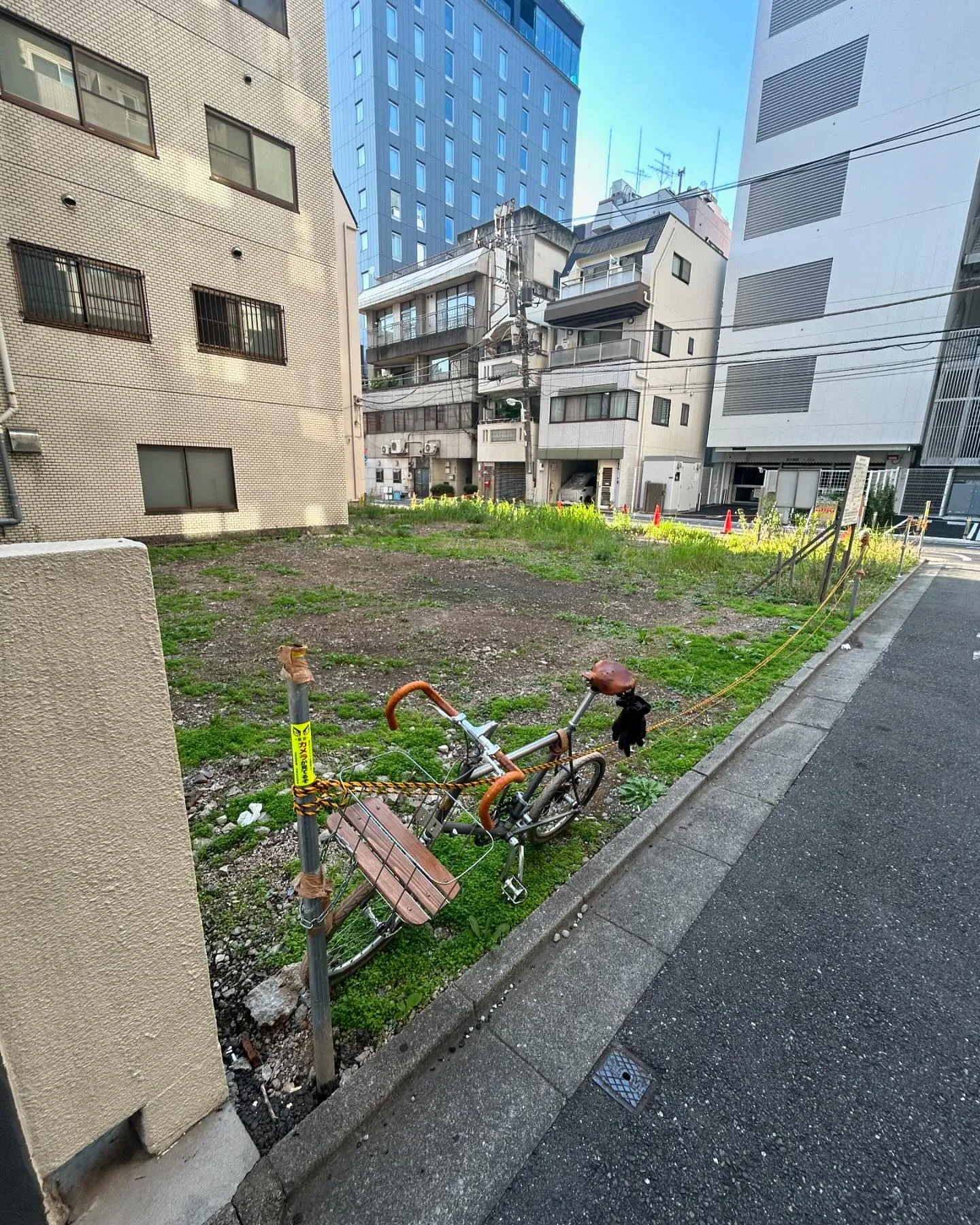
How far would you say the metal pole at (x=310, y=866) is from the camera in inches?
56.5

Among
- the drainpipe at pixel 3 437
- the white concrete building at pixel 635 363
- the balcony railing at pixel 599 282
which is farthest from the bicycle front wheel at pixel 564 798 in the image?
the balcony railing at pixel 599 282

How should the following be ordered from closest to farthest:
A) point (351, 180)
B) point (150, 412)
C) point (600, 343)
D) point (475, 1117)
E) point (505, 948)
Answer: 1. point (475, 1117)
2. point (505, 948)
3. point (150, 412)
4. point (600, 343)
5. point (351, 180)

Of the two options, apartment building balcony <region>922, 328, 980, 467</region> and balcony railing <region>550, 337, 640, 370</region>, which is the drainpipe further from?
apartment building balcony <region>922, 328, 980, 467</region>

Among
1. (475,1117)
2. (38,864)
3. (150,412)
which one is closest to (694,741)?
(475,1117)

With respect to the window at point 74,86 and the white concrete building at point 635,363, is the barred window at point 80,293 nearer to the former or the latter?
the window at point 74,86

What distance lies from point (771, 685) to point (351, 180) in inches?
1951

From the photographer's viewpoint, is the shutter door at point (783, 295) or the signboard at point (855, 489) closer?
the signboard at point (855, 489)

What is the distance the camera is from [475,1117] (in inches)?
68.9

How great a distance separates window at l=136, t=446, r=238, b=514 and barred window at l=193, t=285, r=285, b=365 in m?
2.31

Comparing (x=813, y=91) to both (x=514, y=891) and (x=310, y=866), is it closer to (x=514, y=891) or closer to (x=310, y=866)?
(x=514, y=891)

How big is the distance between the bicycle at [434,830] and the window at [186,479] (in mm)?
11511

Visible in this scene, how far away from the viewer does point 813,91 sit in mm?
24531

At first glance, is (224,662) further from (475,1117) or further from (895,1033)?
(895,1033)

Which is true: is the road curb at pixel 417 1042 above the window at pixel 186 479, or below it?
below
